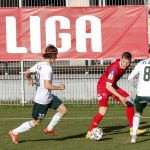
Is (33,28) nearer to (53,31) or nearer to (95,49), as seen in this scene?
(53,31)

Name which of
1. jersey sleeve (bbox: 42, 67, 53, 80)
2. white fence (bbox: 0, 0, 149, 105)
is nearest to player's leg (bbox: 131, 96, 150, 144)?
jersey sleeve (bbox: 42, 67, 53, 80)

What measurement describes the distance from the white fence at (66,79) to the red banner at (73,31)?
2.05ft

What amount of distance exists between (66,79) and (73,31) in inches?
68.6

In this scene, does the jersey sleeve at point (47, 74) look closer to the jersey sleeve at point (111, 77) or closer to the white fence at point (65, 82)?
the jersey sleeve at point (111, 77)

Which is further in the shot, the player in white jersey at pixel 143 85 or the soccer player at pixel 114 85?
the soccer player at pixel 114 85

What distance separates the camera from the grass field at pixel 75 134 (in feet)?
39.7

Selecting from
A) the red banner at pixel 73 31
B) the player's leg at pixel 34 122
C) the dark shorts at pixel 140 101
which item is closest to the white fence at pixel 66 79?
the red banner at pixel 73 31

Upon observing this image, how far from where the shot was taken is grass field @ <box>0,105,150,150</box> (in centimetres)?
1210

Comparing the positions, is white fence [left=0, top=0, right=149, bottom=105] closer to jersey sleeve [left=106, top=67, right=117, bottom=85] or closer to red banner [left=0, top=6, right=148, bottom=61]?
red banner [left=0, top=6, right=148, bottom=61]

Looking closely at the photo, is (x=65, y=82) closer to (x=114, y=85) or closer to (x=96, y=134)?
(x=114, y=85)

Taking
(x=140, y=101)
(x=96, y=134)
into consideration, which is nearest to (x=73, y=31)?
(x=96, y=134)

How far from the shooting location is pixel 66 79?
71.4 ft

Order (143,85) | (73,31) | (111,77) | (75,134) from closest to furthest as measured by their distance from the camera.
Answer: (143,85), (111,77), (75,134), (73,31)

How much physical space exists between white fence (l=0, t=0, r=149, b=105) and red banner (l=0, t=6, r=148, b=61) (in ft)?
2.05
